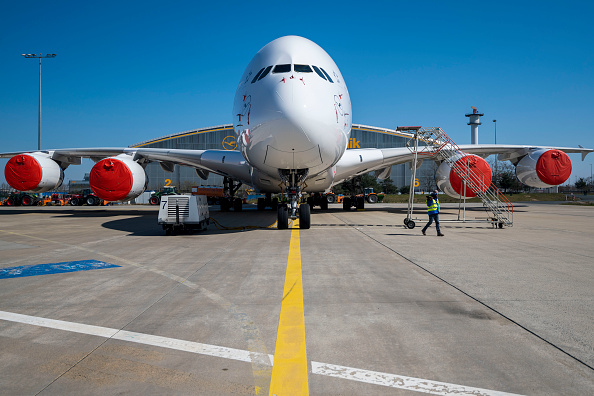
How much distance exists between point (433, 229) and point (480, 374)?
33.6 feet

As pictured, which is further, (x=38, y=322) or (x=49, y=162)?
(x=49, y=162)

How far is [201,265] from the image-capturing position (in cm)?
641

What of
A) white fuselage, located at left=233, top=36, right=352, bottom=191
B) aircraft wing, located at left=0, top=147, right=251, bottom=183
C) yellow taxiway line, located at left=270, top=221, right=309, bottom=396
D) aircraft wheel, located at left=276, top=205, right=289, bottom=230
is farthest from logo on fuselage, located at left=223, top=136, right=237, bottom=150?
yellow taxiway line, located at left=270, top=221, right=309, bottom=396

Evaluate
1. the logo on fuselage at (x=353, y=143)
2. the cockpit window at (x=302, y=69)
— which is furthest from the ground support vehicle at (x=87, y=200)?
the cockpit window at (x=302, y=69)

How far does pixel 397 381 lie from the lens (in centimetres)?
243

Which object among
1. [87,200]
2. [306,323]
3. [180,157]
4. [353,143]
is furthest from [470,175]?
[353,143]

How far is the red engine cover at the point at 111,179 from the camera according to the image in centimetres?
1472

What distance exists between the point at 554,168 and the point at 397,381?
1858 centimetres

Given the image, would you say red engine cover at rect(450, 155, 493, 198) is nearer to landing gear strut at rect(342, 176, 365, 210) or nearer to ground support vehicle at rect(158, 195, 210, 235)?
landing gear strut at rect(342, 176, 365, 210)

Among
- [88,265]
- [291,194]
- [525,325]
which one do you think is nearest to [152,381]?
[525,325]

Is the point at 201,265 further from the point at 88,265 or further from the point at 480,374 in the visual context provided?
the point at 480,374

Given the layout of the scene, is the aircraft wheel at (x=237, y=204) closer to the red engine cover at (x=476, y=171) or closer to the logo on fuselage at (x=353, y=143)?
the red engine cover at (x=476, y=171)

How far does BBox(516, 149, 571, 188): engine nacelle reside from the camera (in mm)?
17438

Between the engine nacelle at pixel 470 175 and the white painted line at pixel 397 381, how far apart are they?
42.0ft
